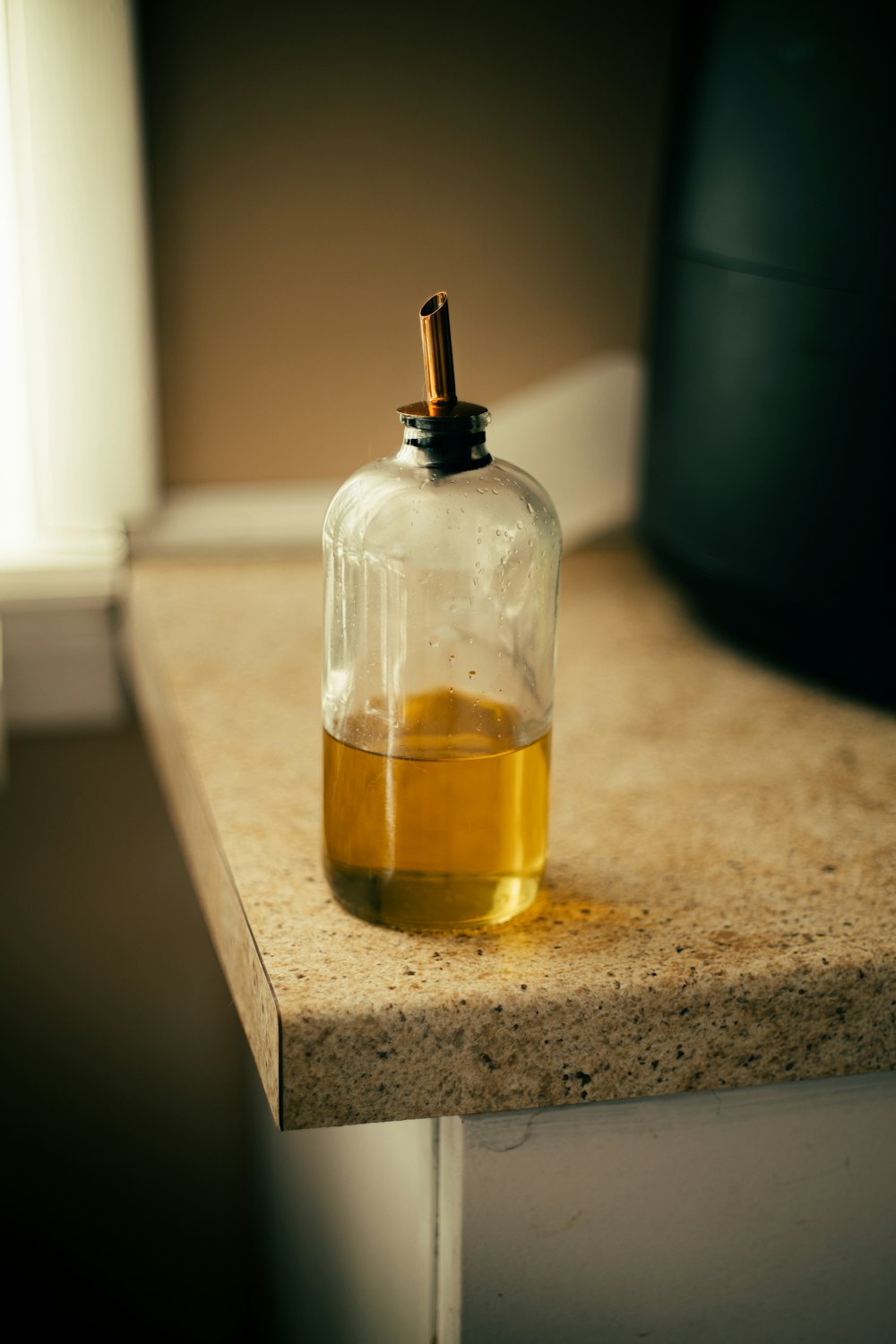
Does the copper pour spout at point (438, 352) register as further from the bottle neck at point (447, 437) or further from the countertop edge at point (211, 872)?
the countertop edge at point (211, 872)

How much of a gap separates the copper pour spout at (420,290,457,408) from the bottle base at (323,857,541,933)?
0.68 ft

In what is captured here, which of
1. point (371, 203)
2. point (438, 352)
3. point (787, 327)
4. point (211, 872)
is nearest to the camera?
point (438, 352)

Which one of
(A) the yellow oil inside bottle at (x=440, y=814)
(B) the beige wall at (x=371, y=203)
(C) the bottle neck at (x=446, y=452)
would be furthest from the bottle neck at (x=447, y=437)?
(B) the beige wall at (x=371, y=203)

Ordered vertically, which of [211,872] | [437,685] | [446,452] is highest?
[446,452]

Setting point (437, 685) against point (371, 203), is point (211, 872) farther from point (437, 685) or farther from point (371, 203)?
point (371, 203)

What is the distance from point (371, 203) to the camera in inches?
44.8

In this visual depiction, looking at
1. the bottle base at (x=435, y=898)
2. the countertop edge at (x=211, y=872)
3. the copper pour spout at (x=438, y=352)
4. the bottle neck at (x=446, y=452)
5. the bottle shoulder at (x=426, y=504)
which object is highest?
the copper pour spout at (x=438, y=352)

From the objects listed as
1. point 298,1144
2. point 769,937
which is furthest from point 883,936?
point 298,1144

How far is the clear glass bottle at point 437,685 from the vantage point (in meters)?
0.60

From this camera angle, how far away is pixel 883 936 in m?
0.64

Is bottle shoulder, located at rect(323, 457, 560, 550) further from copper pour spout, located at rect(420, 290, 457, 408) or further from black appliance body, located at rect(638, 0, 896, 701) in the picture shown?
black appliance body, located at rect(638, 0, 896, 701)

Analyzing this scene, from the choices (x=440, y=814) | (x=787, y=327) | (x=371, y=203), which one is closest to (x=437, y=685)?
(x=440, y=814)

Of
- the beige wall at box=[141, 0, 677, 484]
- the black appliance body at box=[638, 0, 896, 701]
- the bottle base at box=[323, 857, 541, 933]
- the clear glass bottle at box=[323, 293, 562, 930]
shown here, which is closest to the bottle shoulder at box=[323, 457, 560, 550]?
the clear glass bottle at box=[323, 293, 562, 930]

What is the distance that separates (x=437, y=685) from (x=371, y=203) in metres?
0.65
